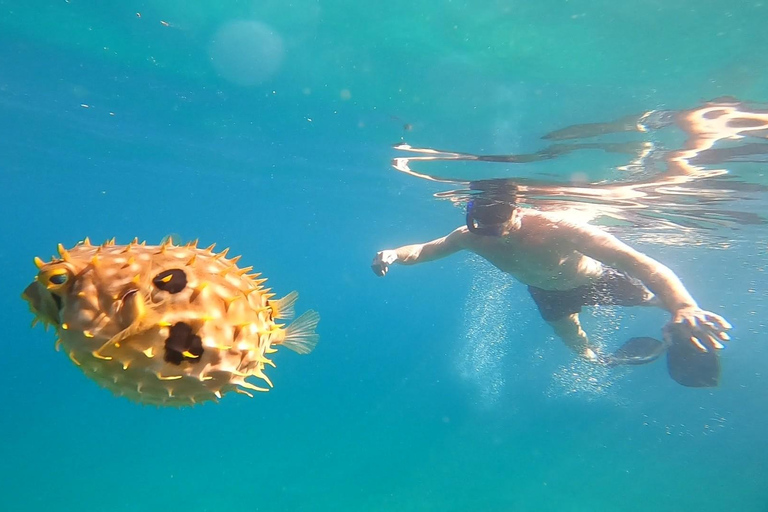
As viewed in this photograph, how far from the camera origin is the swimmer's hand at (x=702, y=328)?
18.9 feet

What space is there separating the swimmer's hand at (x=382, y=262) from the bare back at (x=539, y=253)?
251 centimetres

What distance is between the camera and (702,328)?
5.82 m

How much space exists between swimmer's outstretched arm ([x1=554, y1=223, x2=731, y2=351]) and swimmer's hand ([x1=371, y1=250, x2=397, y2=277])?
3.47 m

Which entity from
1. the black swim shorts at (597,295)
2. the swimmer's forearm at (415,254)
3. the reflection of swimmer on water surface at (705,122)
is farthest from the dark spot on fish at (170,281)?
the black swim shorts at (597,295)

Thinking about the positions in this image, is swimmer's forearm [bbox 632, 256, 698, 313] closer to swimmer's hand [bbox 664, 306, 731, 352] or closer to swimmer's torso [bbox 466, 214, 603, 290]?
swimmer's hand [bbox 664, 306, 731, 352]

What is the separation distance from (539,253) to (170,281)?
9.11m

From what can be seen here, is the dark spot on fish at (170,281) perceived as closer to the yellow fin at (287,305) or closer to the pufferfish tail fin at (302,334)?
the yellow fin at (287,305)

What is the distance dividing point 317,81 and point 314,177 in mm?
11034

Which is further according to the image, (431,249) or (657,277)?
(431,249)

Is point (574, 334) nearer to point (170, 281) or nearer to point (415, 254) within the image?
point (415, 254)

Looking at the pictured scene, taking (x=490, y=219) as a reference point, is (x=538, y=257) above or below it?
below

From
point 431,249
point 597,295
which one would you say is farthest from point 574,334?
point 431,249

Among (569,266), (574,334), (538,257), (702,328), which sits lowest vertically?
(574,334)

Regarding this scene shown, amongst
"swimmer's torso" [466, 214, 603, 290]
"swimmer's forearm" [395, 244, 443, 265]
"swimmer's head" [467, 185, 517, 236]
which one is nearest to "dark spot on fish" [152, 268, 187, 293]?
"swimmer's forearm" [395, 244, 443, 265]
